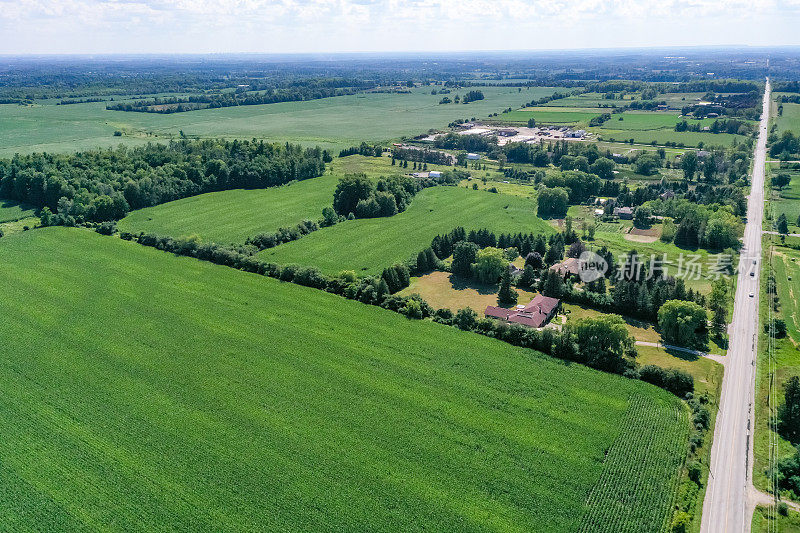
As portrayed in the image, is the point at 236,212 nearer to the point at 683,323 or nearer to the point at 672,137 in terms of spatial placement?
the point at 683,323

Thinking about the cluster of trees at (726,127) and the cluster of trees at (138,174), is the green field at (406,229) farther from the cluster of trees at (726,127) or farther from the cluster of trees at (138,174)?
the cluster of trees at (726,127)

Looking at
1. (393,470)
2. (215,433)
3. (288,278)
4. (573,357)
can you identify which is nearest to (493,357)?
(573,357)

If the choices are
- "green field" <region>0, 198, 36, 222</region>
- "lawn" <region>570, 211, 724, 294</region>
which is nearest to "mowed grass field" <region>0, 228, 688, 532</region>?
"lawn" <region>570, 211, 724, 294</region>

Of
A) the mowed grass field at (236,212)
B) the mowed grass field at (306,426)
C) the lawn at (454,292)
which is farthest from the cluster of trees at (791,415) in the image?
the mowed grass field at (236,212)

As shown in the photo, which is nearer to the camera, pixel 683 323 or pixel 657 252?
pixel 683 323

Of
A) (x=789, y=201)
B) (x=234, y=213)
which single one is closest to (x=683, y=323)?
(x=789, y=201)

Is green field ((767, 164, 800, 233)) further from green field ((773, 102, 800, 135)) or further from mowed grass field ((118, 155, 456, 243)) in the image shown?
mowed grass field ((118, 155, 456, 243))

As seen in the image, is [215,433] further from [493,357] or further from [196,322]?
[493,357]
